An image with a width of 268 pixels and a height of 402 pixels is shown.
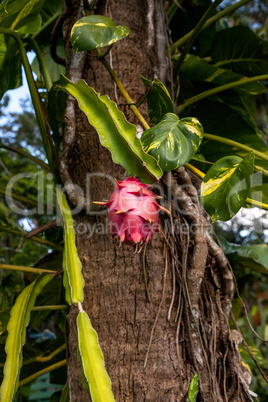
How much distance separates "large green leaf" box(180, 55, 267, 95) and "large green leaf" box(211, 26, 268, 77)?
0.34 feet

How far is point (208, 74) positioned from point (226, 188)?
641mm

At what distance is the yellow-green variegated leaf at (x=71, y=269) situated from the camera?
0.61 m

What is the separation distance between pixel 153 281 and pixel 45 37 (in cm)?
114

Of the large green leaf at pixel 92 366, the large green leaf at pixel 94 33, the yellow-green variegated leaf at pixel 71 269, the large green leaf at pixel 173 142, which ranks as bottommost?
the large green leaf at pixel 92 366

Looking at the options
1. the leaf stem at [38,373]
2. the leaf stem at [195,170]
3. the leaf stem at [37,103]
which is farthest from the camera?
the leaf stem at [38,373]

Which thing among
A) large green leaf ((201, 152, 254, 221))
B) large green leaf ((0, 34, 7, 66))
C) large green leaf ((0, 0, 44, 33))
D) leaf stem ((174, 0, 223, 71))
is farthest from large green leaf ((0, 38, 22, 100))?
large green leaf ((201, 152, 254, 221))

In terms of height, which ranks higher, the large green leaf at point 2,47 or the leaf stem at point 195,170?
the large green leaf at point 2,47

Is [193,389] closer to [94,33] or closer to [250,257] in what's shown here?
[250,257]

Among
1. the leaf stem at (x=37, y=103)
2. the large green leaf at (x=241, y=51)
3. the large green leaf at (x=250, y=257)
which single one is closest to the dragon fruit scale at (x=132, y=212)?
the leaf stem at (x=37, y=103)

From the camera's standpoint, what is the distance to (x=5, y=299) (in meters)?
1.10

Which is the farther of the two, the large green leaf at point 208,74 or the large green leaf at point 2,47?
the large green leaf at point 208,74

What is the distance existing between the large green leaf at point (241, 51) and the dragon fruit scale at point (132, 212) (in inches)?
→ 31.7

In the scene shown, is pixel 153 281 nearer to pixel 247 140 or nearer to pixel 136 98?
pixel 136 98

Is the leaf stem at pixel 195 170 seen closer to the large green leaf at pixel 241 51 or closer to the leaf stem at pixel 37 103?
the leaf stem at pixel 37 103
